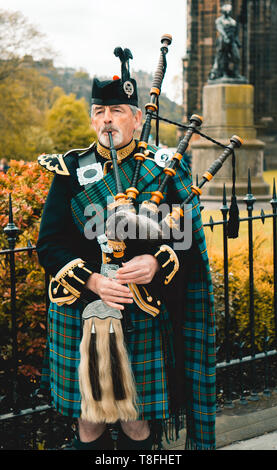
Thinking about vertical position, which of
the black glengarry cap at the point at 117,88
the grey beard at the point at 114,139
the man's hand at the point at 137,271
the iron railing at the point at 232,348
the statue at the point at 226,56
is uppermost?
the statue at the point at 226,56

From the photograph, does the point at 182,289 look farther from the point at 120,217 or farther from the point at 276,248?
the point at 276,248

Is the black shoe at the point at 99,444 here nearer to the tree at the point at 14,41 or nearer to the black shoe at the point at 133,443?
the black shoe at the point at 133,443

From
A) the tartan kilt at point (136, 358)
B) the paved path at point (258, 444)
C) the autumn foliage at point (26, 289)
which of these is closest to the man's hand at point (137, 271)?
the tartan kilt at point (136, 358)

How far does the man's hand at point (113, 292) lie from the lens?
238cm

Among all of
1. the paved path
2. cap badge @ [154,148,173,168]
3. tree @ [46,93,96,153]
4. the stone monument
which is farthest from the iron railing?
tree @ [46,93,96,153]

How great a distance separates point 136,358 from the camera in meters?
2.60

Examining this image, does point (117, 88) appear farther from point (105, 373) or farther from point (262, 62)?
point (262, 62)

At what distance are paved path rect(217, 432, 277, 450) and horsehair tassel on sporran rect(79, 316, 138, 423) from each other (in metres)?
1.40

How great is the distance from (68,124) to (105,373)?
43.3 metres

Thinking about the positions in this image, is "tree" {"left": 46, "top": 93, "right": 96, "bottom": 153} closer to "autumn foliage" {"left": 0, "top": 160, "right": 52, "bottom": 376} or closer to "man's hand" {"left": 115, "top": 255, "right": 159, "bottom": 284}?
"autumn foliage" {"left": 0, "top": 160, "right": 52, "bottom": 376}

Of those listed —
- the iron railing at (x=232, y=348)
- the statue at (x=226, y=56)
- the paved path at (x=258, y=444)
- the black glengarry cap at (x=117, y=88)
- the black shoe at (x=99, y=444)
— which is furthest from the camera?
the statue at (x=226, y=56)

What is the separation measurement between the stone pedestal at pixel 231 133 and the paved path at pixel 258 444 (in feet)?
31.3

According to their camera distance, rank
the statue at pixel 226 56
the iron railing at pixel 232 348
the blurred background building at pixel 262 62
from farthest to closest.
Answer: the blurred background building at pixel 262 62, the statue at pixel 226 56, the iron railing at pixel 232 348

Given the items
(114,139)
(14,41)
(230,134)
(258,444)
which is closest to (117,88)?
(114,139)
